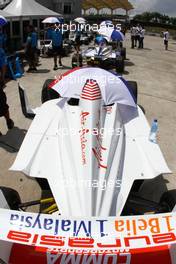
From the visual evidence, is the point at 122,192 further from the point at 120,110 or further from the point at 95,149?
the point at 120,110

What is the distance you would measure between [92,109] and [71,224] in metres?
1.87

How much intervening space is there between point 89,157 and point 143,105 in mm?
4658

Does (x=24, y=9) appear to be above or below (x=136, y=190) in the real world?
above

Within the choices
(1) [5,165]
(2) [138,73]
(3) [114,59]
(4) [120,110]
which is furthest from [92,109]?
(2) [138,73]

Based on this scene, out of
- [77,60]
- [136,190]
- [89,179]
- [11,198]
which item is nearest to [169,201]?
[136,190]

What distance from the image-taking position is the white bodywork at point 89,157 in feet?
9.79

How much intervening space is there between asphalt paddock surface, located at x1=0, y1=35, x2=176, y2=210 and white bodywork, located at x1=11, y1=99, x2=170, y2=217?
32.5 inches

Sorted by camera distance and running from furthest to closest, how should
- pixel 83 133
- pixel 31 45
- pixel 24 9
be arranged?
1. pixel 24 9
2. pixel 31 45
3. pixel 83 133

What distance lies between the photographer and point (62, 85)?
4918mm

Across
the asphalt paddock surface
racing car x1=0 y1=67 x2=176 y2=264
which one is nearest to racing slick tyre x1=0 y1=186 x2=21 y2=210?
racing car x1=0 y1=67 x2=176 y2=264

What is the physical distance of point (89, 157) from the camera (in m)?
3.34

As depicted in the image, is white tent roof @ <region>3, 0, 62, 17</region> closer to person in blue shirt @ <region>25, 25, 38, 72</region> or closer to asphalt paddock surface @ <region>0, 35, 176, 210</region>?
asphalt paddock surface @ <region>0, 35, 176, 210</region>

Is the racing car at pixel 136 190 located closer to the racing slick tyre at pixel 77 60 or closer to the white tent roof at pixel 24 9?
the racing slick tyre at pixel 77 60

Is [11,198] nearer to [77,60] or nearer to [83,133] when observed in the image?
[83,133]
